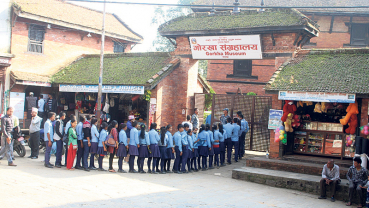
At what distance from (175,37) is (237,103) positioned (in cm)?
453

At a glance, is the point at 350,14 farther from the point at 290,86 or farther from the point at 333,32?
the point at 290,86

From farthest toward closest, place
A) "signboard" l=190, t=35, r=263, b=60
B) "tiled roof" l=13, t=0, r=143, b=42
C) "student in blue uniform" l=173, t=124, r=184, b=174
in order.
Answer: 1. "tiled roof" l=13, t=0, r=143, b=42
2. "signboard" l=190, t=35, r=263, b=60
3. "student in blue uniform" l=173, t=124, r=184, b=174

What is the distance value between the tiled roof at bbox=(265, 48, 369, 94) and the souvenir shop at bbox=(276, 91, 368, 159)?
35 centimetres

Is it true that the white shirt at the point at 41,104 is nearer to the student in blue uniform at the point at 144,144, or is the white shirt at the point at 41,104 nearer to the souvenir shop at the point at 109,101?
the souvenir shop at the point at 109,101

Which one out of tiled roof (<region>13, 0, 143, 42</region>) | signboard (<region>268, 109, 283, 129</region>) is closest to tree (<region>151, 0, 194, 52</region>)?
tiled roof (<region>13, 0, 143, 42</region>)

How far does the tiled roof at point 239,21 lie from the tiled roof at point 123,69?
167cm

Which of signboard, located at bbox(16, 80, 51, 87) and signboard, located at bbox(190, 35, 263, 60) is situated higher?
signboard, located at bbox(190, 35, 263, 60)

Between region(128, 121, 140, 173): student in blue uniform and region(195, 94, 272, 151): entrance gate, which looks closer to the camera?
region(128, 121, 140, 173): student in blue uniform

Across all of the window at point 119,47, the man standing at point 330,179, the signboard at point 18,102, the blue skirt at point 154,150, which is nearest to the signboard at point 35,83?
the signboard at point 18,102

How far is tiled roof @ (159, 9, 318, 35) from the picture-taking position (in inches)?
584

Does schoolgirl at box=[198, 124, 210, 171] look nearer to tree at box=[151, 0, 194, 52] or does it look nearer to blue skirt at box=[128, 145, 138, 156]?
blue skirt at box=[128, 145, 138, 156]

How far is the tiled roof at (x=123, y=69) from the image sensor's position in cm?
1667

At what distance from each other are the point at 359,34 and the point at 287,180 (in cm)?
1759

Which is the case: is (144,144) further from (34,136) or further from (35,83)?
(35,83)
